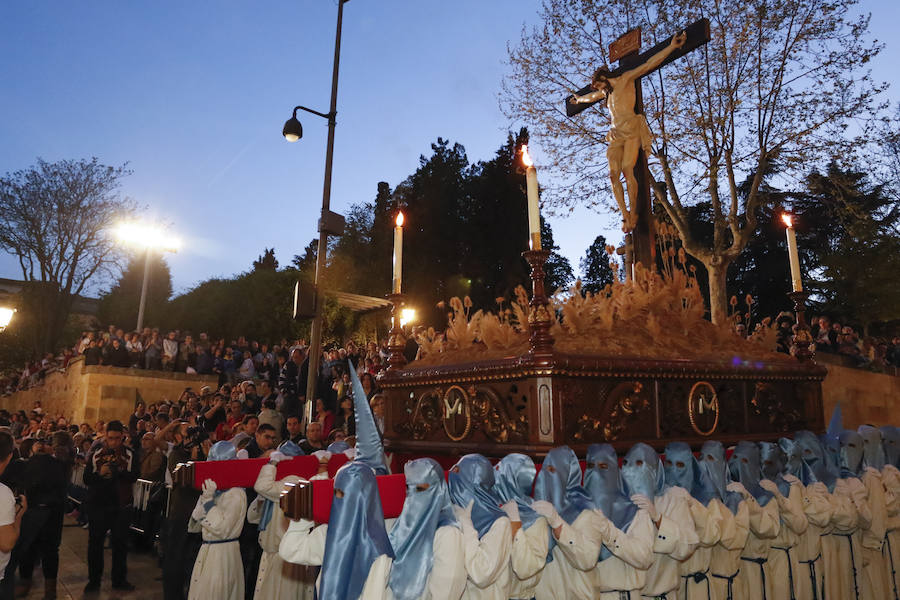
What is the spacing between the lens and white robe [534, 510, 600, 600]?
3.63 m

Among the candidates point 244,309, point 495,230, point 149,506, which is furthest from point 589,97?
point 244,309

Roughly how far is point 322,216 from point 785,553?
21.9ft

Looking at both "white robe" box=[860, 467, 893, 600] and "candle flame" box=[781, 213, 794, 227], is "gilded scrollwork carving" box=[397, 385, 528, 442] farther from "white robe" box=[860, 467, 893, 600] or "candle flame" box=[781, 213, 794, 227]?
"candle flame" box=[781, 213, 794, 227]

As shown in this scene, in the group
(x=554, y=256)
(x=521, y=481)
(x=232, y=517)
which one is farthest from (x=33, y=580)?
(x=554, y=256)

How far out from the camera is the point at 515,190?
33.3m

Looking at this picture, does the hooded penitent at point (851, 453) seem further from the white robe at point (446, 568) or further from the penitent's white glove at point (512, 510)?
the white robe at point (446, 568)

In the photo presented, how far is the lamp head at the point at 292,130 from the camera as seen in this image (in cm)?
952

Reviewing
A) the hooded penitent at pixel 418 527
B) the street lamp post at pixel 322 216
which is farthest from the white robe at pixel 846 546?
the street lamp post at pixel 322 216

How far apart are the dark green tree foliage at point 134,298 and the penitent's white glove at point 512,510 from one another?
3337 centimetres

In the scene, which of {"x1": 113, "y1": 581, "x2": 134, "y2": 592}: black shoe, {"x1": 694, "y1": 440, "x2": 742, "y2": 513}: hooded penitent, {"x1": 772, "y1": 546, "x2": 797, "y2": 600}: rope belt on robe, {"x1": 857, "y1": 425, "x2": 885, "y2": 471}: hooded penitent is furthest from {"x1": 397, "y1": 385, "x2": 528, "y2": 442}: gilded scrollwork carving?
{"x1": 113, "y1": 581, "x2": 134, "y2": 592}: black shoe

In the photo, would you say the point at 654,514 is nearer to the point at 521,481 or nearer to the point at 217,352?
the point at 521,481

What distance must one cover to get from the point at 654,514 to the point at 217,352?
17.9 meters

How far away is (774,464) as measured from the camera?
4.89 m

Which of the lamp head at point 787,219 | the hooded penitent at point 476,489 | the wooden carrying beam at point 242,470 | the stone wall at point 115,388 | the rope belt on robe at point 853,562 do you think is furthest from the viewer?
the stone wall at point 115,388
